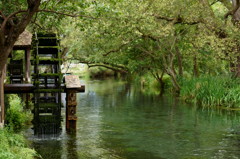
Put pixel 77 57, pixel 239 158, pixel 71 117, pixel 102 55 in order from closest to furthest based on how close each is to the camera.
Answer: pixel 239 158 → pixel 71 117 → pixel 102 55 → pixel 77 57

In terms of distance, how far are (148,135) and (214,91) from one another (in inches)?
404

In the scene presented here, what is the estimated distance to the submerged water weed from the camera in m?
26.2

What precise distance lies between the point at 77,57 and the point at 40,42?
22.3 m

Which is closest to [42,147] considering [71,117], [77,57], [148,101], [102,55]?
[71,117]

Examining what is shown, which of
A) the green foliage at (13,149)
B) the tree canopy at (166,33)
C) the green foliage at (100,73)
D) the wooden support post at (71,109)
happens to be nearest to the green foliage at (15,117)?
the wooden support post at (71,109)

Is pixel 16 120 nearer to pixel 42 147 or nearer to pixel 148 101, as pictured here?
pixel 42 147

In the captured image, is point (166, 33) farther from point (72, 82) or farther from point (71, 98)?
point (71, 98)

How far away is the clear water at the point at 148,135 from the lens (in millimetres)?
14781

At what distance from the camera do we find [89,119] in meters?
22.6

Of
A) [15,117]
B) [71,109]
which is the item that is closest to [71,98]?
[71,109]

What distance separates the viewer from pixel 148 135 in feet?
59.6

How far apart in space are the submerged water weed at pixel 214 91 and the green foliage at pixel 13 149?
16.2m

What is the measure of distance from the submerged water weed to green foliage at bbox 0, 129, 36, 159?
16202 millimetres

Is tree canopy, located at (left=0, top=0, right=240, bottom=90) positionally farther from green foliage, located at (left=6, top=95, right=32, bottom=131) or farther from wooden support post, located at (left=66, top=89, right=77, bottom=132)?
green foliage, located at (left=6, top=95, right=32, bottom=131)
